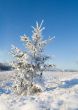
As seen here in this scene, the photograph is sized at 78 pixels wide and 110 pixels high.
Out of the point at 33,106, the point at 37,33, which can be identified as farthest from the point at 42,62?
the point at 33,106

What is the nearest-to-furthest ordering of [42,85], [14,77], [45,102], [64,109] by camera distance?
[64,109]
[45,102]
[42,85]
[14,77]

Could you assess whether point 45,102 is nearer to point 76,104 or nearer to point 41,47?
point 76,104

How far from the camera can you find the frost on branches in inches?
1049

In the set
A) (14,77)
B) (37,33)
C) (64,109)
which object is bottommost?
(64,109)

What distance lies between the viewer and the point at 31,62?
26828 mm

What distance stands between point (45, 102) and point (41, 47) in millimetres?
10176

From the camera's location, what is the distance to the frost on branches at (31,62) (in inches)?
1049

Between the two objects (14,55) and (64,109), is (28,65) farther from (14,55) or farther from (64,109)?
(64,109)

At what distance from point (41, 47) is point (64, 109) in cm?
1144

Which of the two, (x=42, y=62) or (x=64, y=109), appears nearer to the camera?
(x=64, y=109)

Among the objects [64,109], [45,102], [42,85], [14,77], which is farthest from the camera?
[14,77]

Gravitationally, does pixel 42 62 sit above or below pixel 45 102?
above

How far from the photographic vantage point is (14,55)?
27.4m

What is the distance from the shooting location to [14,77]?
28094 millimetres
